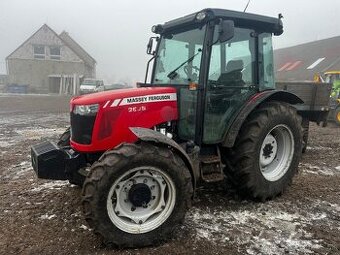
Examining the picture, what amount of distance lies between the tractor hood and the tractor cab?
0.20 metres

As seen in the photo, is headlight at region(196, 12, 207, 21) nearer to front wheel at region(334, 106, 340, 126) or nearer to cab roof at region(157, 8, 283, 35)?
cab roof at region(157, 8, 283, 35)

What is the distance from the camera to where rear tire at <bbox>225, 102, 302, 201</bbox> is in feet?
14.5

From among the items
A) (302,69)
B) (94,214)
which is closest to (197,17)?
(94,214)

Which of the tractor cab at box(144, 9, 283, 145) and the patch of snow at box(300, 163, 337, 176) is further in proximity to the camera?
the patch of snow at box(300, 163, 337, 176)

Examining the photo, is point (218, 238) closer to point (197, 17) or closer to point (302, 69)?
point (197, 17)

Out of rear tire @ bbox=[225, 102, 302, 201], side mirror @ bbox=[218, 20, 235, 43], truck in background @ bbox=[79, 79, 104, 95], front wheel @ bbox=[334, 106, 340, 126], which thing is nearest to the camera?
side mirror @ bbox=[218, 20, 235, 43]

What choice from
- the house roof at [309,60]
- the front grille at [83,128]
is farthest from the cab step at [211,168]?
the house roof at [309,60]

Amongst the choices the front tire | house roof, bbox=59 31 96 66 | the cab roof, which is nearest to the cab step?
the front tire

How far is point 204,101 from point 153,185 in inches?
47.0

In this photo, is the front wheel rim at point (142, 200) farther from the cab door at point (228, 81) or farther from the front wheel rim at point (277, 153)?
the front wheel rim at point (277, 153)

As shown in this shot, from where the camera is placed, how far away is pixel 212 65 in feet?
14.0

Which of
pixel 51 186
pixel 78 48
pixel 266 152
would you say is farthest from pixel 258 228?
pixel 78 48

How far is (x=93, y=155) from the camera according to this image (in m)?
4.08

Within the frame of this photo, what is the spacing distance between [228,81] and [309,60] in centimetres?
3069
